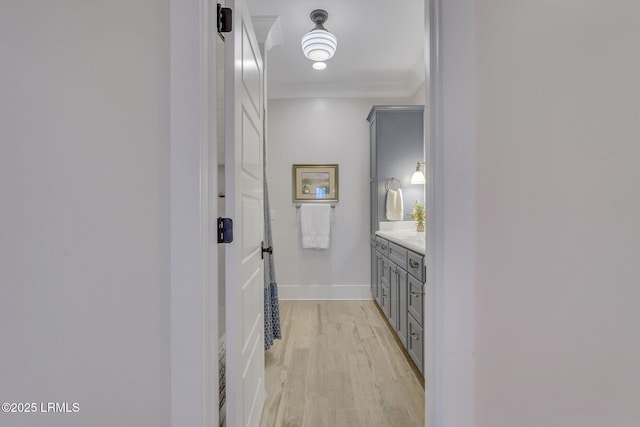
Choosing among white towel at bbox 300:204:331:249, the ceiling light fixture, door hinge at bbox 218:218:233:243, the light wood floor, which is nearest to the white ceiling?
the ceiling light fixture

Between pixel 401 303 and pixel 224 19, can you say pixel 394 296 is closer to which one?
pixel 401 303

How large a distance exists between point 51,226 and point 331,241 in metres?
3.08

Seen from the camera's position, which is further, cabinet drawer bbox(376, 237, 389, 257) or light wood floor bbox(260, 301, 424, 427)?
cabinet drawer bbox(376, 237, 389, 257)

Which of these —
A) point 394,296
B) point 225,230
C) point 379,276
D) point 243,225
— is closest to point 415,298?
point 394,296

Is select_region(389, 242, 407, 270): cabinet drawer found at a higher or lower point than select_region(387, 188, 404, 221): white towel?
lower

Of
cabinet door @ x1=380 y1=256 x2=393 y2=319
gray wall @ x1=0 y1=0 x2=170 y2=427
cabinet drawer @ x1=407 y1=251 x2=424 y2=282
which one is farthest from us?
cabinet door @ x1=380 y1=256 x2=393 y2=319

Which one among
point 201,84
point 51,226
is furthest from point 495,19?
point 51,226

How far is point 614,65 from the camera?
0.47 meters

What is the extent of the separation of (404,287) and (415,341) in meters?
0.38

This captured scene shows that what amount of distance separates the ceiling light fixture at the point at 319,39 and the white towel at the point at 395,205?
1.57 meters

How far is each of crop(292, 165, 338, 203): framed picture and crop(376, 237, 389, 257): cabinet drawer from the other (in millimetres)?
810

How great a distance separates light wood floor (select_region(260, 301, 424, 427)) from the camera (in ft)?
5.42

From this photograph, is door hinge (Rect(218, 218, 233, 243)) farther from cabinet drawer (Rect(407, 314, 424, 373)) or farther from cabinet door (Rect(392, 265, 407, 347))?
cabinet door (Rect(392, 265, 407, 347))

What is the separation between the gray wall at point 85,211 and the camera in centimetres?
89
